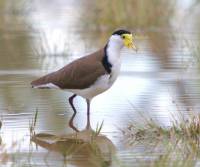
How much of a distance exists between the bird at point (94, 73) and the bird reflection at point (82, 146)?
512 millimetres

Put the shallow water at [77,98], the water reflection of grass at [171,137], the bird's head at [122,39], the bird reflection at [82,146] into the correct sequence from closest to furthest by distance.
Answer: the bird reflection at [82,146], the water reflection of grass at [171,137], the shallow water at [77,98], the bird's head at [122,39]

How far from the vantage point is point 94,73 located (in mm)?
9367

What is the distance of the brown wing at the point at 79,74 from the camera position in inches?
370

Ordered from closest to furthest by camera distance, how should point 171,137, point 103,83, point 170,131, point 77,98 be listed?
1. point 171,137
2. point 170,131
3. point 103,83
4. point 77,98

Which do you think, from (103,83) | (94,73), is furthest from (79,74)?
(103,83)

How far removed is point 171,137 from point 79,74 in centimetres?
175

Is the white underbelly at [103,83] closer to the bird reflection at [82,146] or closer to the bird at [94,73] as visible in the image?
the bird at [94,73]

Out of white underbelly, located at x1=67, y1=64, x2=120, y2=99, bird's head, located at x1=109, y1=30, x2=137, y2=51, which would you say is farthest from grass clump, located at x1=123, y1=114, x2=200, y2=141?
bird's head, located at x1=109, y1=30, x2=137, y2=51

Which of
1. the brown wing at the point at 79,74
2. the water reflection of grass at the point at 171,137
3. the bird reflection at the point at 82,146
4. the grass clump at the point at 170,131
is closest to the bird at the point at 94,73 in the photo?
the brown wing at the point at 79,74

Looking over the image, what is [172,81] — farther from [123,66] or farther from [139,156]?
[139,156]

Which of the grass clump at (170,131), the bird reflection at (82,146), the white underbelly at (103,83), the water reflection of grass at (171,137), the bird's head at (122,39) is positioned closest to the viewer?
the bird reflection at (82,146)

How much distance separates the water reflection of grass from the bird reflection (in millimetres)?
303

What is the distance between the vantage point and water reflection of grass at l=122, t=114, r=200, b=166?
777 centimetres

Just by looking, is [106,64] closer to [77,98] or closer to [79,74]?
[79,74]
